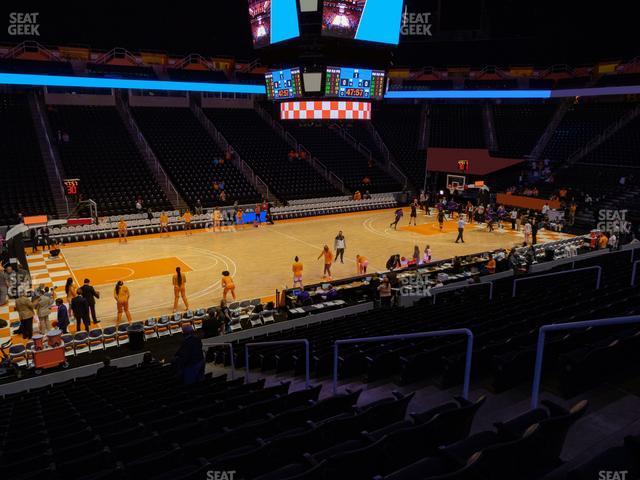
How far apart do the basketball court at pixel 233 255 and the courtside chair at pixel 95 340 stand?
1.79 meters

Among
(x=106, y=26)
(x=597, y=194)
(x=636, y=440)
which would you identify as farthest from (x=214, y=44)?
(x=636, y=440)

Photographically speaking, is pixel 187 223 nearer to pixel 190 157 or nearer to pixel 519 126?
pixel 190 157

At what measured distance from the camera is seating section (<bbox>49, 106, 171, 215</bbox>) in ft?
101

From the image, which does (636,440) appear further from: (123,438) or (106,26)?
(106,26)

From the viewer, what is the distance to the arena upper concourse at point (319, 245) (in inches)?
173

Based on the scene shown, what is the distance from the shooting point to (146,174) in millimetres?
33312

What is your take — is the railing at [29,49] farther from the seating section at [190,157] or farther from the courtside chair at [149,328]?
the courtside chair at [149,328]

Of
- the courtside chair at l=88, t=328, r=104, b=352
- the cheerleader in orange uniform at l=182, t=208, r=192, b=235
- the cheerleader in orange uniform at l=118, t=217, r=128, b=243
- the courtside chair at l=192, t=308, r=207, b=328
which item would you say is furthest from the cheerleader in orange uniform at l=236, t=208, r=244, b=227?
the courtside chair at l=88, t=328, r=104, b=352

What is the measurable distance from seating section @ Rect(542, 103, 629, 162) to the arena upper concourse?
0.70 ft

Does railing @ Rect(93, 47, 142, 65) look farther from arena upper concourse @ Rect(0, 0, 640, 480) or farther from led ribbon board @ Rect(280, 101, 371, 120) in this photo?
led ribbon board @ Rect(280, 101, 371, 120)

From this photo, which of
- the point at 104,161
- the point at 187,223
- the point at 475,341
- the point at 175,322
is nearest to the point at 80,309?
the point at 175,322

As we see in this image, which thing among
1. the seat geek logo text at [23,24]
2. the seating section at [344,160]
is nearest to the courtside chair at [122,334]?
the seating section at [344,160]

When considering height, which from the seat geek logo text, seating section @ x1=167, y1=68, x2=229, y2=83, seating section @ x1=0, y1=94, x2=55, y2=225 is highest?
the seat geek logo text

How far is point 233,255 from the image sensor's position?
23500mm
